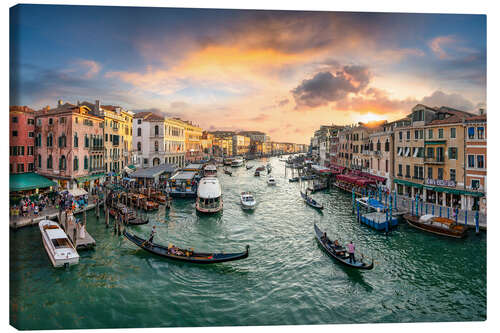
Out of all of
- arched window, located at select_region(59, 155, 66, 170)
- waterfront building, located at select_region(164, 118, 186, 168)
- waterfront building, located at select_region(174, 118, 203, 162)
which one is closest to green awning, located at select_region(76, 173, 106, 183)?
arched window, located at select_region(59, 155, 66, 170)

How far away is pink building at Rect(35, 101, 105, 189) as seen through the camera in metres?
11.0

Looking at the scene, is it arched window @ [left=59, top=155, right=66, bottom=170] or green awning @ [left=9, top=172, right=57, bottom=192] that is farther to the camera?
arched window @ [left=59, top=155, right=66, bottom=170]

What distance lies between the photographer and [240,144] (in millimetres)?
59438

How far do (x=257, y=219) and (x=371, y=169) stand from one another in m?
10.9

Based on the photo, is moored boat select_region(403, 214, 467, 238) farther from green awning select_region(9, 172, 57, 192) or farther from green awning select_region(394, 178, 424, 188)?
green awning select_region(9, 172, 57, 192)

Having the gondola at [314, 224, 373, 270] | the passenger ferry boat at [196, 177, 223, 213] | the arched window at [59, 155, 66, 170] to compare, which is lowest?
the gondola at [314, 224, 373, 270]

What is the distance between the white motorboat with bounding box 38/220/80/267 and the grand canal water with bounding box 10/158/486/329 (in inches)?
9.9

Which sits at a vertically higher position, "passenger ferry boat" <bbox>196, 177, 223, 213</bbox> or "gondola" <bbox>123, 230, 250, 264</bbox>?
"passenger ferry boat" <bbox>196, 177, 223, 213</bbox>

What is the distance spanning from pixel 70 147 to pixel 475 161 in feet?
54.2

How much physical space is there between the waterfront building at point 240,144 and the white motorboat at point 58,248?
1962 inches

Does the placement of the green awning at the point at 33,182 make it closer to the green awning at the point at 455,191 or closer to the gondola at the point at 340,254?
the gondola at the point at 340,254

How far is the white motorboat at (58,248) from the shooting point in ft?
25.1

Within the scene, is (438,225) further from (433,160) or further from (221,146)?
(221,146)

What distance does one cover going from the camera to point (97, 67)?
22.3 feet
